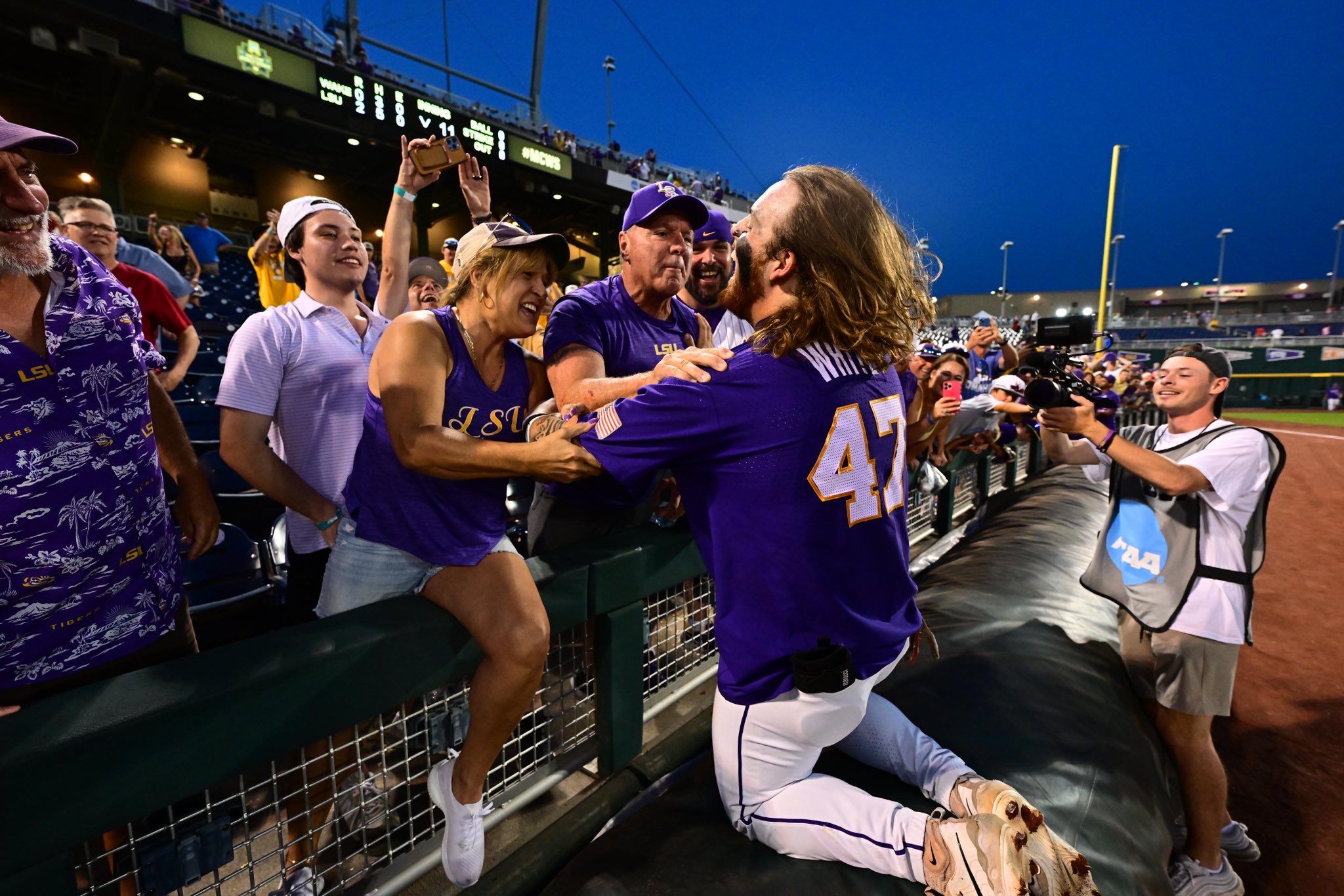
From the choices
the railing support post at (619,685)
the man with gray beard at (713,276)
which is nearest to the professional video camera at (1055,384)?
the man with gray beard at (713,276)

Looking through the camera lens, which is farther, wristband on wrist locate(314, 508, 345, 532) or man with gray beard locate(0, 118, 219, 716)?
wristband on wrist locate(314, 508, 345, 532)

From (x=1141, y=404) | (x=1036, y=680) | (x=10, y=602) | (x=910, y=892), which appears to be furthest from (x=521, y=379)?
(x=1141, y=404)

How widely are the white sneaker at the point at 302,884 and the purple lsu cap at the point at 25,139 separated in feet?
5.31

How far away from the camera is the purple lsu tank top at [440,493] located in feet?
5.15

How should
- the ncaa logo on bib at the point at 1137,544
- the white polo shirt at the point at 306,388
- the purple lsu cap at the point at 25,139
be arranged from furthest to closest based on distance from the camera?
the ncaa logo on bib at the point at 1137,544 < the white polo shirt at the point at 306,388 < the purple lsu cap at the point at 25,139

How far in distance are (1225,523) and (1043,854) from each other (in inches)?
76.8

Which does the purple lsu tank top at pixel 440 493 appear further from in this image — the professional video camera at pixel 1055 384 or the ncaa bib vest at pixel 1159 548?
the ncaa bib vest at pixel 1159 548

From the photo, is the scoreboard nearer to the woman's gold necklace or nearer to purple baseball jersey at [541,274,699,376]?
purple baseball jersey at [541,274,699,376]

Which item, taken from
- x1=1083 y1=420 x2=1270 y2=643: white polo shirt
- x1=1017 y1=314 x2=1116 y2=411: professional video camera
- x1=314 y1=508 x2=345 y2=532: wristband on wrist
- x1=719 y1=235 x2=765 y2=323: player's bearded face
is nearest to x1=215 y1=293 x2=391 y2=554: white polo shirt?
x1=314 y1=508 x2=345 y2=532: wristband on wrist

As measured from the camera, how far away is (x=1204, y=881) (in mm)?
2219

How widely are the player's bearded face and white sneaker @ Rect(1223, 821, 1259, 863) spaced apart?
2.86 meters

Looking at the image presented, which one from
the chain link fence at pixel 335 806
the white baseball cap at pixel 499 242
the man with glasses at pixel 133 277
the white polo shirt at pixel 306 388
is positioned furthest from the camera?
the man with glasses at pixel 133 277

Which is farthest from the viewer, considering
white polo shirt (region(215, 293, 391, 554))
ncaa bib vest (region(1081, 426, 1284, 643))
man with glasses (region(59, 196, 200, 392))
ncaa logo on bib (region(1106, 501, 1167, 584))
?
man with glasses (region(59, 196, 200, 392))

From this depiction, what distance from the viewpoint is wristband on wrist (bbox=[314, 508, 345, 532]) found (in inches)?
75.9
